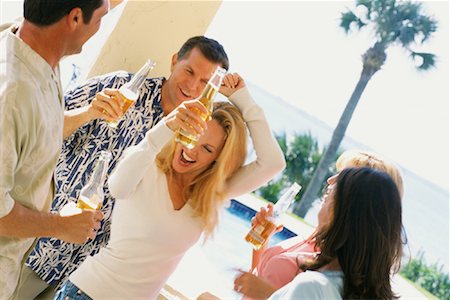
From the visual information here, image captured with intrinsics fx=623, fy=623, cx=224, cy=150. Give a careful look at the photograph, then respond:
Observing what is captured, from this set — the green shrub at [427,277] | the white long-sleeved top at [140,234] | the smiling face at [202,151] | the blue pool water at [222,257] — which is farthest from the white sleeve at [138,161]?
the green shrub at [427,277]

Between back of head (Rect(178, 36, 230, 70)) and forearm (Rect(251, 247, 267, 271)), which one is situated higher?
back of head (Rect(178, 36, 230, 70))

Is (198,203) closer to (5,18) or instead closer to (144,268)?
(144,268)

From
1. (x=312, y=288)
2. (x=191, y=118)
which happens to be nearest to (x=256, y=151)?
(x=191, y=118)

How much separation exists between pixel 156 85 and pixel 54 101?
0.86 metres

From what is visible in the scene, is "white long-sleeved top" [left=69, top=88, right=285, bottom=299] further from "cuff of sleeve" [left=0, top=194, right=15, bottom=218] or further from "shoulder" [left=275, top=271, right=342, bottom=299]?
"shoulder" [left=275, top=271, right=342, bottom=299]

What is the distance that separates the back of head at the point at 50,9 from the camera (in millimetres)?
1556

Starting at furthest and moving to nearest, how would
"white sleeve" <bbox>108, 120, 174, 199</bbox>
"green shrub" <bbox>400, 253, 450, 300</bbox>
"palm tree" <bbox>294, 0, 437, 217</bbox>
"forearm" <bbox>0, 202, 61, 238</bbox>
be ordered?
"palm tree" <bbox>294, 0, 437, 217</bbox>, "green shrub" <bbox>400, 253, 450, 300</bbox>, "white sleeve" <bbox>108, 120, 174, 199</bbox>, "forearm" <bbox>0, 202, 61, 238</bbox>

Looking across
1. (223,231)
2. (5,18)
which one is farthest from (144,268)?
(223,231)

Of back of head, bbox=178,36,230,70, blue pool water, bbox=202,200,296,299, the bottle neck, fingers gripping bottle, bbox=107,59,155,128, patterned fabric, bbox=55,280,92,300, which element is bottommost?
blue pool water, bbox=202,200,296,299

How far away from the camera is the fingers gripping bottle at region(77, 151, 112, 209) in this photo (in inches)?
79.6

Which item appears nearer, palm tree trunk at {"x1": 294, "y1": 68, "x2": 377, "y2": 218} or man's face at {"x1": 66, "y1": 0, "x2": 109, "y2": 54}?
man's face at {"x1": 66, "y1": 0, "x2": 109, "y2": 54}

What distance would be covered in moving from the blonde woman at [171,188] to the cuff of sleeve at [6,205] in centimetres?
50

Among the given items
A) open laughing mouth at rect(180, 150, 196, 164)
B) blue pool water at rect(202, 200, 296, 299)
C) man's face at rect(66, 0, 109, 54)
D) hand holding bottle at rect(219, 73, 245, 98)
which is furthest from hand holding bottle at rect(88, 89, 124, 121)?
blue pool water at rect(202, 200, 296, 299)

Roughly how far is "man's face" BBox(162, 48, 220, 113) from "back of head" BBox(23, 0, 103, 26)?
84 centimetres
